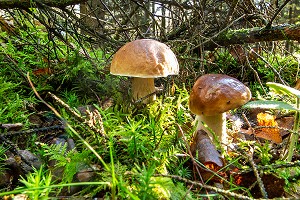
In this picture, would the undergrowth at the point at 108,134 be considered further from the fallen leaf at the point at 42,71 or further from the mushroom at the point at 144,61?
the mushroom at the point at 144,61

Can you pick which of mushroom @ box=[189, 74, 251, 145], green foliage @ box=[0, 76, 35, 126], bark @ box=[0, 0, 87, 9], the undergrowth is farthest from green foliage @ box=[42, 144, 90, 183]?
bark @ box=[0, 0, 87, 9]

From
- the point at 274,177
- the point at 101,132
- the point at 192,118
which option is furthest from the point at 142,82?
the point at 274,177

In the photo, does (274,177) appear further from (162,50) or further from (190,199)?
(162,50)

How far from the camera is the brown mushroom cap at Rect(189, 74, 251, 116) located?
175 cm

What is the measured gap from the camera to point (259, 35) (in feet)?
9.76

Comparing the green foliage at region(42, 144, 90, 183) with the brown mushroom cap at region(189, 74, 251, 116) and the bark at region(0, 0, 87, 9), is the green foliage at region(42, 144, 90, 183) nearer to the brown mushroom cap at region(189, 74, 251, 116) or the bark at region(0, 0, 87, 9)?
the brown mushroom cap at region(189, 74, 251, 116)

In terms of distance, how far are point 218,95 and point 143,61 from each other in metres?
0.74

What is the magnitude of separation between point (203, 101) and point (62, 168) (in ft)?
3.28

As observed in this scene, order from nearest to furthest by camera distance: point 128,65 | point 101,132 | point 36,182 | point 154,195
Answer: point 36,182
point 154,195
point 101,132
point 128,65

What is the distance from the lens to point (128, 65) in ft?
7.23

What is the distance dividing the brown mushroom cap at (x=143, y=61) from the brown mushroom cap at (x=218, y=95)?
0.49 meters

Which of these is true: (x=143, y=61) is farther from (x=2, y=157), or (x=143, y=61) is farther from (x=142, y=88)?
(x=2, y=157)

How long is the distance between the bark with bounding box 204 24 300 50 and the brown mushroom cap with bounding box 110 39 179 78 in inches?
34.1

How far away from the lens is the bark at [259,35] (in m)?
2.67
